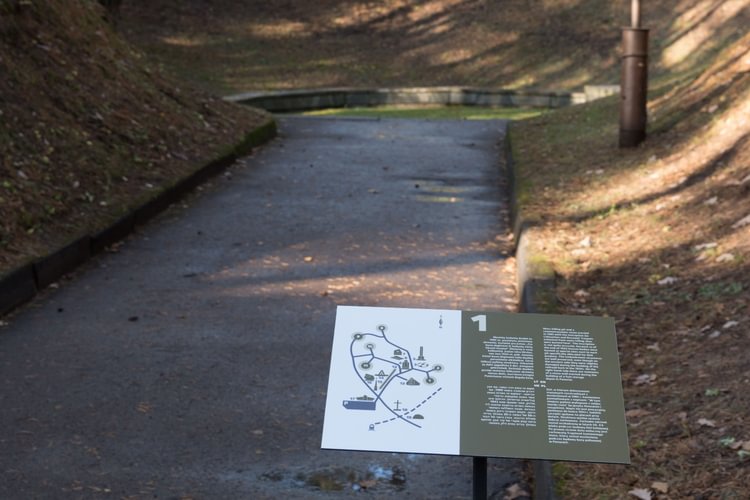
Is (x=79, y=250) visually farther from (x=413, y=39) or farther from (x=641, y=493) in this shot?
(x=413, y=39)

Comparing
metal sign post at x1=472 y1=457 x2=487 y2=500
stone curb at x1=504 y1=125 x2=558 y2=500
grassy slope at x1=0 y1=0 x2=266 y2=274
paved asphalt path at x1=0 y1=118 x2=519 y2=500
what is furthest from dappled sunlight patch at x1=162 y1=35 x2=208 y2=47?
metal sign post at x1=472 y1=457 x2=487 y2=500

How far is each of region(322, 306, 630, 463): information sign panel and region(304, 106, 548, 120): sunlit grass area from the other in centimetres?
2135

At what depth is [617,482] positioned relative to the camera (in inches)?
200

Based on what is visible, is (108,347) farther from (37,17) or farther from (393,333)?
(37,17)

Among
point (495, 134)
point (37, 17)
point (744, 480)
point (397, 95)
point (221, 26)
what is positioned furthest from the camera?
point (221, 26)

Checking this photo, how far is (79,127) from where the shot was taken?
12.7 meters

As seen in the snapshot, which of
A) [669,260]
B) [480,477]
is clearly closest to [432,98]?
[669,260]

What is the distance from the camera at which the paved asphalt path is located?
5801 millimetres

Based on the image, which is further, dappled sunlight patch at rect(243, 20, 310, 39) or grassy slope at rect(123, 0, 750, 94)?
dappled sunlight patch at rect(243, 20, 310, 39)

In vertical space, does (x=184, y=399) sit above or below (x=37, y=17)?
below

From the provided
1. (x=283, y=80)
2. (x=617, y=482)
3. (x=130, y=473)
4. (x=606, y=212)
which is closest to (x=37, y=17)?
(x=606, y=212)

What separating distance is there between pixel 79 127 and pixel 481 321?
30.7ft

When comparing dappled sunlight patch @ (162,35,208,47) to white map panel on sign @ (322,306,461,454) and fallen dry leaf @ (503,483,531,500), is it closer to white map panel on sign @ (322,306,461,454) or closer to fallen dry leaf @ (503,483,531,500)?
fallen dry leaf @ (503,483,531,500)

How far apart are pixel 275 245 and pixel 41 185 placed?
205 cm
